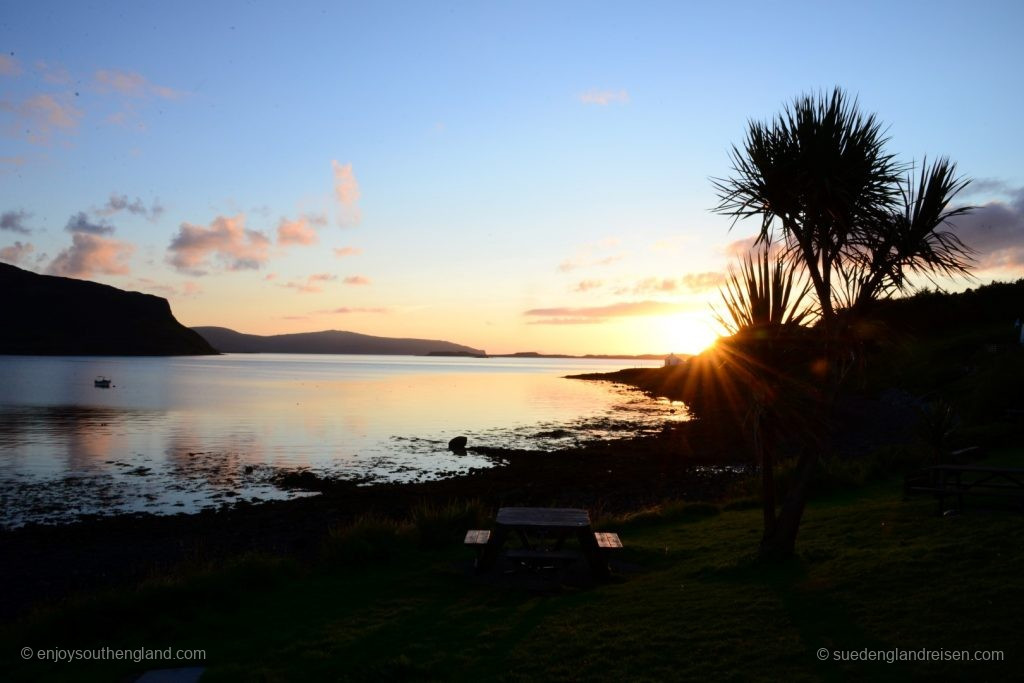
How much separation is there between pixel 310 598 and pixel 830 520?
10097 millimetres

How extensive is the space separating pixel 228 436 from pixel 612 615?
4283cm

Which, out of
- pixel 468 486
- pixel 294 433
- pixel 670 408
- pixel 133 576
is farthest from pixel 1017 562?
pixel 670 408

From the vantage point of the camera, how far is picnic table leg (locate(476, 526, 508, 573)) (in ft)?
36.0

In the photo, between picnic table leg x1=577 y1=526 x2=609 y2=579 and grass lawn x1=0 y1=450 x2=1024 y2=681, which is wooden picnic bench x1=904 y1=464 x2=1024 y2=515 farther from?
picnic table leg x1=577 y1=526 x2=609 y2=579

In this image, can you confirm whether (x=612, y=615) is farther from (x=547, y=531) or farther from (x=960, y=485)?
(x=960, y=485)

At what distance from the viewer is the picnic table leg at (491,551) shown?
10984 mm

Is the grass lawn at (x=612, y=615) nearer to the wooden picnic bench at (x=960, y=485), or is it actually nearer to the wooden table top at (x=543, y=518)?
the wooden picnic bench at (x=960, y=485)

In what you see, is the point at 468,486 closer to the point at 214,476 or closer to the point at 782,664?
the point at 214,476

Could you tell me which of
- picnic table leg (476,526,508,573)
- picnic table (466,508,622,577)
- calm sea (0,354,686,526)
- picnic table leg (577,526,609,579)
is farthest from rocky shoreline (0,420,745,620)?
picnic table leg (577,526,609,579)

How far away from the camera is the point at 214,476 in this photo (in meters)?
31.3

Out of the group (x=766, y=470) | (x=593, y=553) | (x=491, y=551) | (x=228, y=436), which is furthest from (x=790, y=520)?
(x=228, y=436)

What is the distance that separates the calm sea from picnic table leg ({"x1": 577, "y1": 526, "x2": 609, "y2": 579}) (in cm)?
1890

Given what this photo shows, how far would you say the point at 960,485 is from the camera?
12.2 meters

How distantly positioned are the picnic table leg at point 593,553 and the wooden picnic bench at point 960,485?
6.40 metres
